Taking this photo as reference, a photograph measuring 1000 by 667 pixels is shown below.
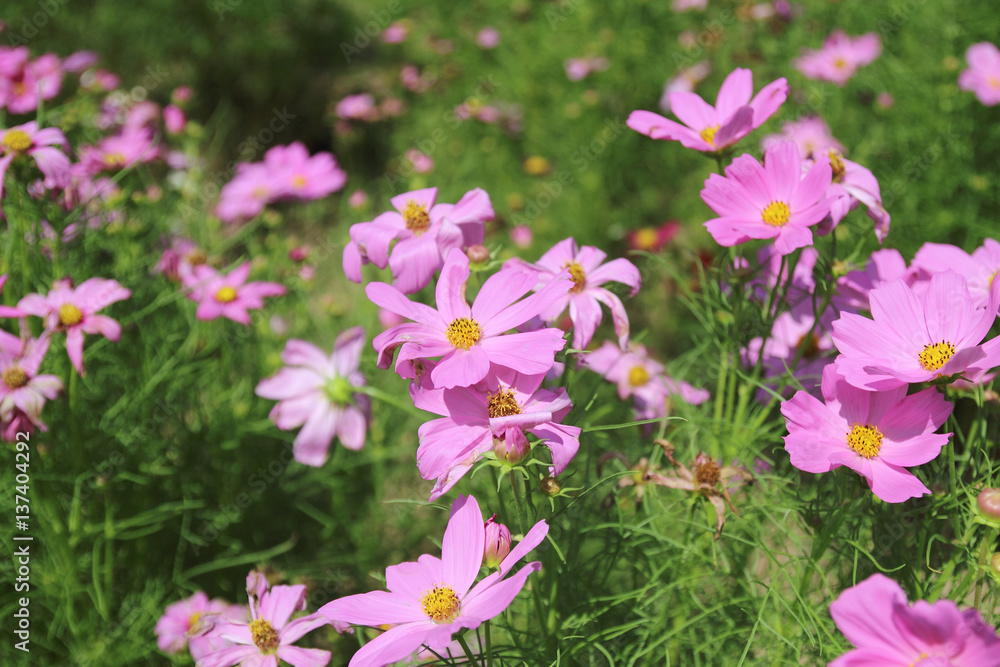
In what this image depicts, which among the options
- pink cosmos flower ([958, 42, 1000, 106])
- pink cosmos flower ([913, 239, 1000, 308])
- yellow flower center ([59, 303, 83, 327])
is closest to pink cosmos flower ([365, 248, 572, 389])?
pink cosmos flower ([913, 239, 1000, 308])

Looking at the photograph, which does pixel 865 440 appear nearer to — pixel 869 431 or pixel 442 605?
pixel 869 431

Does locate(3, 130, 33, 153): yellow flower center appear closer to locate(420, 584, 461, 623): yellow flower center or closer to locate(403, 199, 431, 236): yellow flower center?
locate(403, 199, 431, 236): yellow flower center

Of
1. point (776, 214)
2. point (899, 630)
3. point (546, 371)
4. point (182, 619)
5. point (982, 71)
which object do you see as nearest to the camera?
point (899, 630)

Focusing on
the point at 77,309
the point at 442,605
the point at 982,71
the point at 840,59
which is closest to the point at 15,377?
the point at 77,309

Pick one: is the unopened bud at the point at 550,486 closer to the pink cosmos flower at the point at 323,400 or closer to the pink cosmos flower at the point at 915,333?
the pink cosmos flower at the point at 915,333

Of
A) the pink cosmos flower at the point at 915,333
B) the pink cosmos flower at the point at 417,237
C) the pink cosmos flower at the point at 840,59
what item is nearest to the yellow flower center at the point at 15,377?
the pink cosmos flower at the point at 417,237

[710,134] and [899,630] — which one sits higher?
[710,134]

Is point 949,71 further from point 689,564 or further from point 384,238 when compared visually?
point 384,238

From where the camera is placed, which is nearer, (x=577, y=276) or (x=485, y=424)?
(x=485, y=424)
